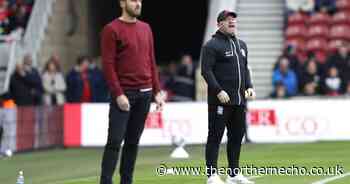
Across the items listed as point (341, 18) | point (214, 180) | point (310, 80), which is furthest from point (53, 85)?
point (214, 180)

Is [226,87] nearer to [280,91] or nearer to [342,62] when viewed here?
[280,91]

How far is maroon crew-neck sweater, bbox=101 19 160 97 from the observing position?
11.4 meters

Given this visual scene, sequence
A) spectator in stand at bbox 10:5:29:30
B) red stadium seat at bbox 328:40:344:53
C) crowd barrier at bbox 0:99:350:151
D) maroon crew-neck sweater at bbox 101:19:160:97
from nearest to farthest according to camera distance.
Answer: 1. maroon crew-neck sweater at bbox 101:19:160:97
2. crowd barrier at bbox 0:99:350:151
3. red stadium seat at bbox 328:40:344:53
4. spectator in stand at bbox 10:5:29:30

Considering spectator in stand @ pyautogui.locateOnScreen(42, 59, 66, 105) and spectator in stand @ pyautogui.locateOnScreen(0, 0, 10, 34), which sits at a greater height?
spectator in stand @ pyautogui.locateOnScreen(0, 0, 10, 34)

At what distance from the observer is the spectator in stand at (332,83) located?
987 inches

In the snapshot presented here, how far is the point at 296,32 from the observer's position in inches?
1142

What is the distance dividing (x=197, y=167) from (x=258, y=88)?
1250cm

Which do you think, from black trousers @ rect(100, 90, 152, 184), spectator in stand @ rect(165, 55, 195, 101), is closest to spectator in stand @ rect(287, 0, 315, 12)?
spectator in stand @ rect(165, 55, 195, 101)

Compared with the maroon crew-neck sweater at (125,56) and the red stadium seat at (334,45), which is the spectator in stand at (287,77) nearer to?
the red stadium seat at (334,45)

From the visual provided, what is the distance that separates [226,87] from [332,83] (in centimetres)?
1260

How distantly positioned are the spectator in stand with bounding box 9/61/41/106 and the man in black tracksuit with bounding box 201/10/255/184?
41.4ft

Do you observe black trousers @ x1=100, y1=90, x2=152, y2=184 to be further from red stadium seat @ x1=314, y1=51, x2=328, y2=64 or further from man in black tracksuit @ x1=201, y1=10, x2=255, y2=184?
red stadium seat @ x1=314, y1=51, x2=328, y2=64

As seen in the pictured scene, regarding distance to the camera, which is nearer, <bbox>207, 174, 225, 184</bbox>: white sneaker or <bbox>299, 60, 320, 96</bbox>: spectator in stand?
<bbox>207, 174, 225, 184</bbox>: white sneaker

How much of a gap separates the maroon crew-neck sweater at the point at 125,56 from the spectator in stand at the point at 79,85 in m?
15.3
